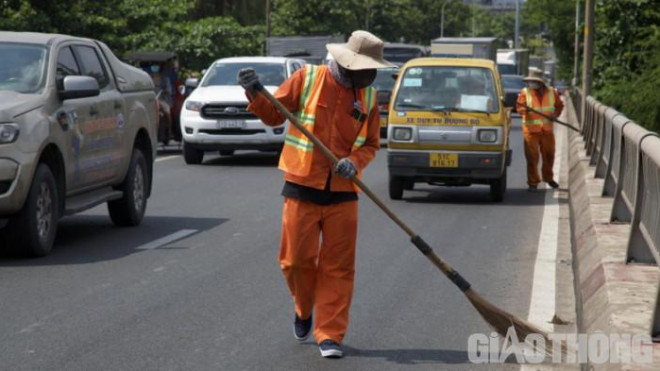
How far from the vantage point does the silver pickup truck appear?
10.5m

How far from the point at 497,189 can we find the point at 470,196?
108 cm

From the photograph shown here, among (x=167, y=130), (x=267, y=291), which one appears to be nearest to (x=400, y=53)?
(x=167, y=130)

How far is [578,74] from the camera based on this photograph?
44250mm

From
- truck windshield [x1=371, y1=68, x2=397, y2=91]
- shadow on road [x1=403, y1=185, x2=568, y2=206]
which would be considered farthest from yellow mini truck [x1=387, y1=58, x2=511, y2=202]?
truck windshield [x1=371, y1=68, x2=397, y2=91]

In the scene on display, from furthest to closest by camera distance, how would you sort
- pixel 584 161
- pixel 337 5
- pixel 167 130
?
pixel 337 5
pixel 167 130
pixel 584 161

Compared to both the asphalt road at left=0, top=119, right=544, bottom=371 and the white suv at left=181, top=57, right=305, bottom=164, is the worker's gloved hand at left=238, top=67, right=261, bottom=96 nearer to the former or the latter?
the asphalt road at left=0, top=119, right=544, bottom=371

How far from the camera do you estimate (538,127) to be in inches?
736

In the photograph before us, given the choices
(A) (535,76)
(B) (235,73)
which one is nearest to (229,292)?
(A) (535,76)

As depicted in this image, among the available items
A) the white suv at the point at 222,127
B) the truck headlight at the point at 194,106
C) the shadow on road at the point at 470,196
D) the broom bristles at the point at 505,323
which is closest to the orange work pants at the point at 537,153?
the shadow on road at the point at 470,196

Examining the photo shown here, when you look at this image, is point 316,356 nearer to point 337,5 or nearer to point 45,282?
point 45,282

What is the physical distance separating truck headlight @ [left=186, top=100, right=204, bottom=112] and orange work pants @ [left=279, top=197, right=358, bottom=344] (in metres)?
15.1

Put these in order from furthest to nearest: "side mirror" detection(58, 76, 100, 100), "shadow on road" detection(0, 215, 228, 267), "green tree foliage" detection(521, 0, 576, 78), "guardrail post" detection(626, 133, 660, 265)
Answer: "green tree foliage" detection(521, 0, 576, 78) → "side mirror" detection(58, 76, 100, 100) → "shadow on road" detection(0, 215, 228, 267) → "guardrail post" detection(626, 133, 660, 265)

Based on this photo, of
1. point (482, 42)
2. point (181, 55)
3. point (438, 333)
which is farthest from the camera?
point (482, 42)

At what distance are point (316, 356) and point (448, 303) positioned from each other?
1.99 metres
